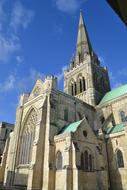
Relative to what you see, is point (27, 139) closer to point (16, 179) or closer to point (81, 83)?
point (16, 179)

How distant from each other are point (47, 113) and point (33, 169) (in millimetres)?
8375

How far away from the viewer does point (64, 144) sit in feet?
75.9

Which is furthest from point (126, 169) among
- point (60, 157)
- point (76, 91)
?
point (76, 91)

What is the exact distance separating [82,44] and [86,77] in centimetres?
1453

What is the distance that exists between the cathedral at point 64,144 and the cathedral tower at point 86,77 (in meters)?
1.23

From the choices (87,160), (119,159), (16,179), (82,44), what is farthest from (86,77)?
(16,179)

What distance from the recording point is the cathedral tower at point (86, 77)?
135ft

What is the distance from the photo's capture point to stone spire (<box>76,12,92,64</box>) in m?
49.7

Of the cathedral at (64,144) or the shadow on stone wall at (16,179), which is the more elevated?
the cathedral at (64,144)

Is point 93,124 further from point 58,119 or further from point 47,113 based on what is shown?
point 47,113

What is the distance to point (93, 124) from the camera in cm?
3456

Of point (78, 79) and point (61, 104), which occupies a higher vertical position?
point (78, 79)

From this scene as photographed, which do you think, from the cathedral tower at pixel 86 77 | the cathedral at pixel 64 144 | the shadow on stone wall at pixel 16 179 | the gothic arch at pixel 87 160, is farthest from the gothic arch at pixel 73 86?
the shadow on stone wall at pixel 16 179

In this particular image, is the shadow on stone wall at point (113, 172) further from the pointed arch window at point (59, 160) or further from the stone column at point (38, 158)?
the stone column at point (38, 158)
